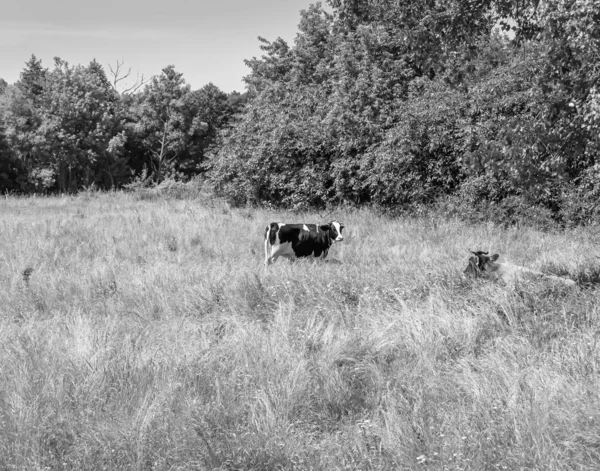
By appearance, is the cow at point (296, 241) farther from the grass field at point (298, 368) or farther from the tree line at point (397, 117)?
the tree line at point (397, 117)

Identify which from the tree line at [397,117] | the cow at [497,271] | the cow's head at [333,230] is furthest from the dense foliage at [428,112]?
the cow's head at [333,230]

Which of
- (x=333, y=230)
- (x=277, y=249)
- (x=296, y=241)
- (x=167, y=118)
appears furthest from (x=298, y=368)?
(x=167, y=118)

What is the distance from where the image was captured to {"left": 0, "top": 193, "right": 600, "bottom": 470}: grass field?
3.30m

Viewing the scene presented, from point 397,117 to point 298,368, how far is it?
14.2m

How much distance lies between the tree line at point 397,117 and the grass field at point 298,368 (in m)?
2.12

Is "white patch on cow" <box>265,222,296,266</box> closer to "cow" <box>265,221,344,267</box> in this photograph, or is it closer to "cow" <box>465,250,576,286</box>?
"cow" <box>265,221,344,267</box>

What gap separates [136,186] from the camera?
32.0m

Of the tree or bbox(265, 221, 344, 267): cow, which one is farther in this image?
the tree

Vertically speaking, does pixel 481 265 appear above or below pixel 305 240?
above

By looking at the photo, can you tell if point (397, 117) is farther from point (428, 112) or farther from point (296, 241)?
point (296, 241)

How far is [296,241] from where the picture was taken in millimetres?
10562

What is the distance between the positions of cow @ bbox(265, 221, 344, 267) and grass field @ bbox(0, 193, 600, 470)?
60.0 inches

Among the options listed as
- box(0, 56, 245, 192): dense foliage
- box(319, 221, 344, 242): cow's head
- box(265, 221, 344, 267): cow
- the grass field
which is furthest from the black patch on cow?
box(0, 56, 245, 192): dense foliage

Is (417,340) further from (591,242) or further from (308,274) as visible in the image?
(591,242)
